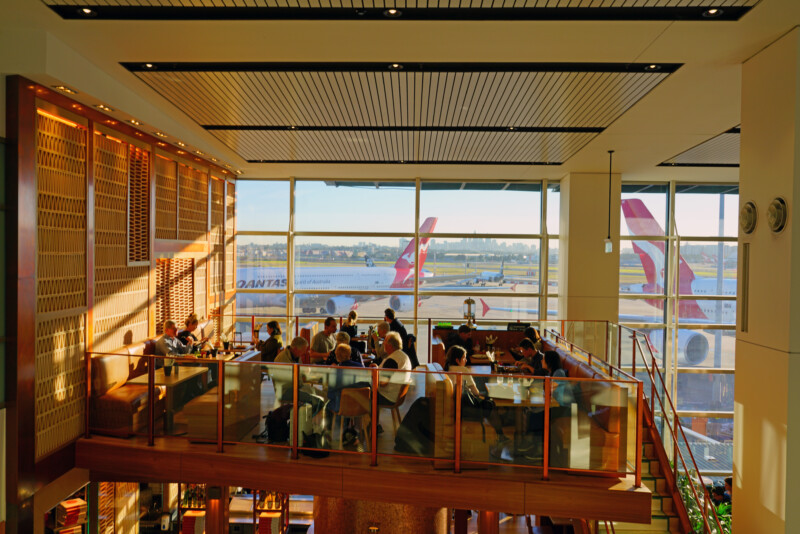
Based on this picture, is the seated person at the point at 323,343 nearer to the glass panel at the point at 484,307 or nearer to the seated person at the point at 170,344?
the seated person at the point at 170,344

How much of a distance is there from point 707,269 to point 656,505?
29.3ft

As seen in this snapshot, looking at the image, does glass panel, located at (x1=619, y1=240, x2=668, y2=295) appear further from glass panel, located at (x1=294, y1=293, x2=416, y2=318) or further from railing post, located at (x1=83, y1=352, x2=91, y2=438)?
railing post, located at (x1=83, y1=352, x2=91, y2=438)

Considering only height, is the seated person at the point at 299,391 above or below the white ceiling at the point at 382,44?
below

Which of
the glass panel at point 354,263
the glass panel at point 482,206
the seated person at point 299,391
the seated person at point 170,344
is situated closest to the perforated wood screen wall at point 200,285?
the seated person at point 170,344

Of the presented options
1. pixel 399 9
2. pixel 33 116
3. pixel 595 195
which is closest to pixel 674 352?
pixel 595 195

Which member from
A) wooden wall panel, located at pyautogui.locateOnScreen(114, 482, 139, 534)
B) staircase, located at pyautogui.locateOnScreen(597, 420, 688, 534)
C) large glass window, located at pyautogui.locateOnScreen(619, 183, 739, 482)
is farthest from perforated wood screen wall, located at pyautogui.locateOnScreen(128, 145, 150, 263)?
A: large glass window, located at pyautogui.locateOnScreen(619, 183, 739, 482)

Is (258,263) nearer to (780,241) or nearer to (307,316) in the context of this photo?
(307,316)

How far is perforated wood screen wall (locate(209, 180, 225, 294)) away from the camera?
41.4 feet

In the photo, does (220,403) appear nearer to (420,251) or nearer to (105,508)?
(105,508)

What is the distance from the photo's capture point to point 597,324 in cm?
1156

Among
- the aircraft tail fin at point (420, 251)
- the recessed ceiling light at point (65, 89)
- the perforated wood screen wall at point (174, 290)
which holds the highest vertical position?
the recessed ceiling light at point (65, 89)

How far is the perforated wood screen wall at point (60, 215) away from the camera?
6324 millimetres

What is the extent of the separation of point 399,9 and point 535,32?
1.34 metres

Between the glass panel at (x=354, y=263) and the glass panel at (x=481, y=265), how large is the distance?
0.46 meters
